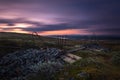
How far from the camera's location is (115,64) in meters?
40.0

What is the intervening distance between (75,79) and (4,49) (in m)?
38.5

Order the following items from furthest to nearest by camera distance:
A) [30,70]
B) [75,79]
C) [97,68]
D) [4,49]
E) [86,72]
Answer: [4,49] → [30,70] → [97,68] → [86,72] → [75,79]

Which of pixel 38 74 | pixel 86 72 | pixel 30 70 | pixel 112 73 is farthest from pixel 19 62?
pixel 112 73

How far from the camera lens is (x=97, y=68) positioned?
35250 millimetres

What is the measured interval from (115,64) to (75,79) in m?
12.8

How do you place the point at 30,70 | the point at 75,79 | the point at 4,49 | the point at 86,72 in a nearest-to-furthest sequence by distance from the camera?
the point at 75,79
the point at 86,72
the point at 30,70
the point at 4,49

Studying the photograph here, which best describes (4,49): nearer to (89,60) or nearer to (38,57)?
(38,57)

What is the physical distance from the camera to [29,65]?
42094 mm

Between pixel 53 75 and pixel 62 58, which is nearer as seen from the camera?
pixel 53 75

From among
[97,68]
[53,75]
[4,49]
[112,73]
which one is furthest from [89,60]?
[4,49]

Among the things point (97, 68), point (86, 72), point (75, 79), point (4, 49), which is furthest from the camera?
point (4, 49)

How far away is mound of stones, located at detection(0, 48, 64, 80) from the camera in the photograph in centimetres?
3612

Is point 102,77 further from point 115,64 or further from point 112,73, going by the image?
point 115,64

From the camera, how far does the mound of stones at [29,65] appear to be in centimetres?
3612
